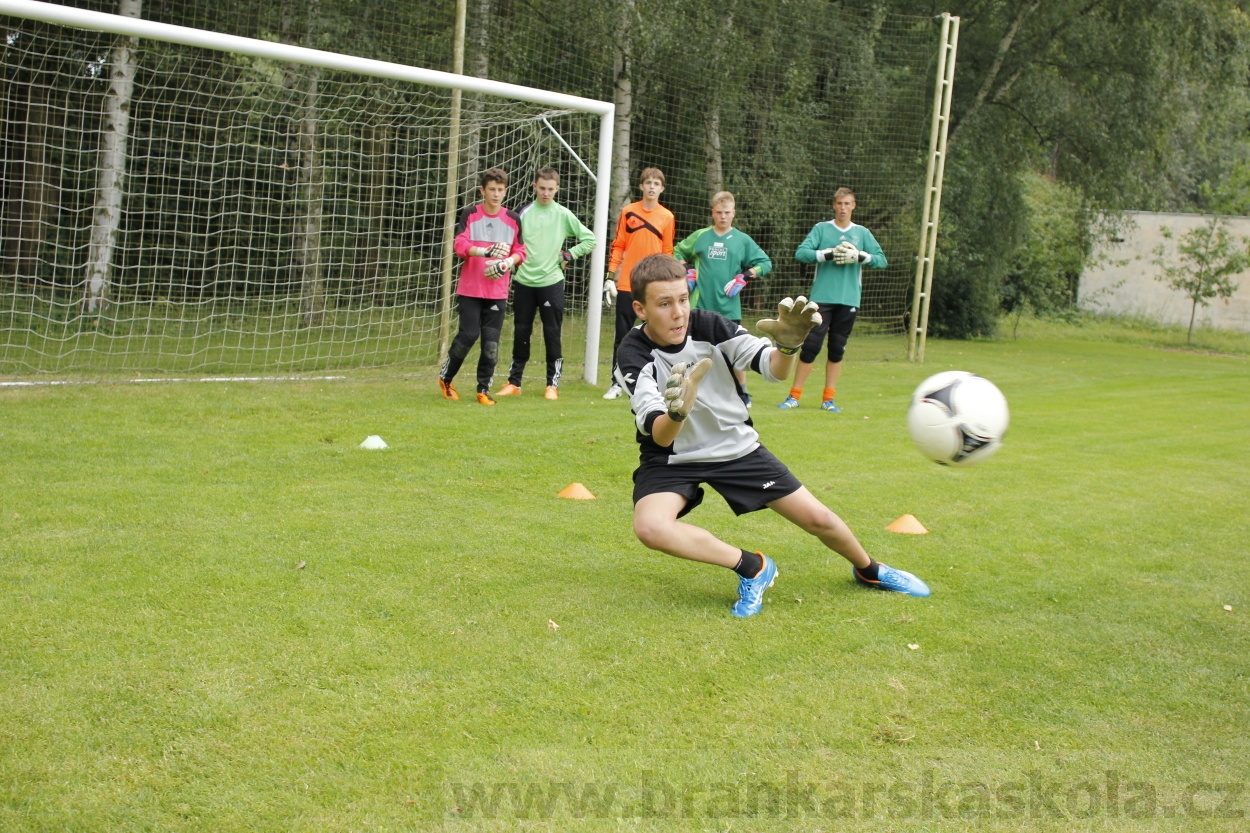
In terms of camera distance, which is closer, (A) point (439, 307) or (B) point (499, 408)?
(B) point (499, 408)

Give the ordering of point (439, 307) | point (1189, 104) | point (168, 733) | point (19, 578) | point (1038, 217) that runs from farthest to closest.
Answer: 1. point (1038, 217)
2. point (1189, 104)
3. point (439, 307)
4. point (19, 578)
5. point (168, 733)

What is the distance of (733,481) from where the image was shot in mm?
4102

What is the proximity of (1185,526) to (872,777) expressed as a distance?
146 inches

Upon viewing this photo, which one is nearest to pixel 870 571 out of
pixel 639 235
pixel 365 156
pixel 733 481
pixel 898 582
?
pixel 898 582

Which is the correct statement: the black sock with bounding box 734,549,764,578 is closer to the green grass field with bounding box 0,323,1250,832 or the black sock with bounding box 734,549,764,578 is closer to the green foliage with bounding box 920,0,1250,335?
the green grass field with bounding box 0,323,1250,832

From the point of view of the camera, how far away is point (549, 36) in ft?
44.1

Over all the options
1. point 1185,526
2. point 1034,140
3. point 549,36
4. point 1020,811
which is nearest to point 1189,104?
point 1034,140

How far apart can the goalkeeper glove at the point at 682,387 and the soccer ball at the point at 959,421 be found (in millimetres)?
942

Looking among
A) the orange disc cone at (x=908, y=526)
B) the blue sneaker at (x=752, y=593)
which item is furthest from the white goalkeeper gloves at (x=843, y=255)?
the blue sneaker at (x=752, y=593)

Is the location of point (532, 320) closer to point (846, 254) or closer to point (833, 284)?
point (833, 284)

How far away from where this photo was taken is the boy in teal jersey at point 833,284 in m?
9.33

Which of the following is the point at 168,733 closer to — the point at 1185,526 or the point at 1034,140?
the point at 1185,526

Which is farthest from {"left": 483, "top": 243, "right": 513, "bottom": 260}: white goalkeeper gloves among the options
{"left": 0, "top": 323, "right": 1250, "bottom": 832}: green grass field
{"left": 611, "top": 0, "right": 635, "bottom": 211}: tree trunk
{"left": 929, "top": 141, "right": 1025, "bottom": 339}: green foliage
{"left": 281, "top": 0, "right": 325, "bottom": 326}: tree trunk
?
{"left": 929, "top": 141, "right": 1025, "bottom": 339}: green foliage

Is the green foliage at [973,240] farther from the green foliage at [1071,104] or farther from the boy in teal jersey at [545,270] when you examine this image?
the boy in teal jersey at [545,270]
